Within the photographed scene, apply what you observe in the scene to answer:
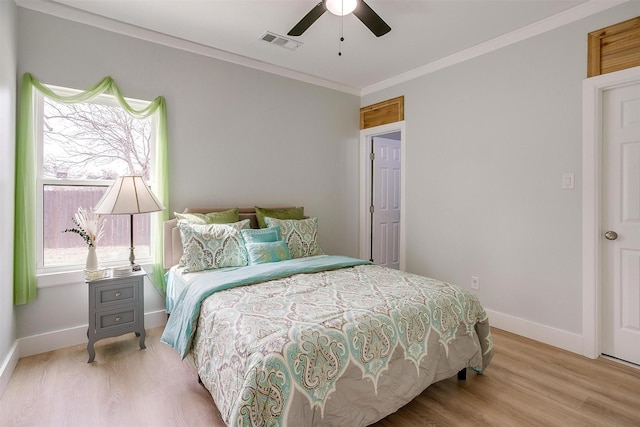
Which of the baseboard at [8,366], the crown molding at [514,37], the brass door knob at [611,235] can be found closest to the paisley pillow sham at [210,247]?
the baseboard at [8,366]

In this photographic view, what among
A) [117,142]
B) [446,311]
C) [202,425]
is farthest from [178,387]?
[117,142]

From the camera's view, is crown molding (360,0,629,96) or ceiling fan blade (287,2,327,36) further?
crown molding (360,0,629,96)

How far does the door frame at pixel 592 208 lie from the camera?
2471 mm

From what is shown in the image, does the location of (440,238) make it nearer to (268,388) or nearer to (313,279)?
(313,279)

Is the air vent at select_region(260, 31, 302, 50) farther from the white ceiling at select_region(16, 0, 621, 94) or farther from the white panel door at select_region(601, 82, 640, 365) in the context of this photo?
the white panel door at select_region(601, 82, 640, 365)

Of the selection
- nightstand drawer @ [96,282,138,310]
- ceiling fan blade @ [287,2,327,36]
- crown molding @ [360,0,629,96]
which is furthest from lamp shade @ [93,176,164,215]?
crown molding @ [360,0,629,96]

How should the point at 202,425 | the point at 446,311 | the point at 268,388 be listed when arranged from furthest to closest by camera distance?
1. the point at 446,311
2. the point at 202,425
3. the point at 268,388

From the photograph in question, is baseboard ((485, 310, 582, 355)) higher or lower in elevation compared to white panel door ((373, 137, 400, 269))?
lower

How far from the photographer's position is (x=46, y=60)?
8.32 ft

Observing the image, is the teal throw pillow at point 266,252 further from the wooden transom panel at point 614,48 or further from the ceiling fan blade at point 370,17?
the wooden transom panel at point 614,48

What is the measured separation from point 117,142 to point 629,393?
422 centimetres

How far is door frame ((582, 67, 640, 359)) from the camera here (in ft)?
8.11

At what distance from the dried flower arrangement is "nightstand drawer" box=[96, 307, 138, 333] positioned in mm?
565

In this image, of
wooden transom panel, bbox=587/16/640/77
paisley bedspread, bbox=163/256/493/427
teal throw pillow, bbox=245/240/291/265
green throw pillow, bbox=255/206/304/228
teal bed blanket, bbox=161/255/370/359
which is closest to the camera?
paisley bedspread, bbox=163/256/493/427
